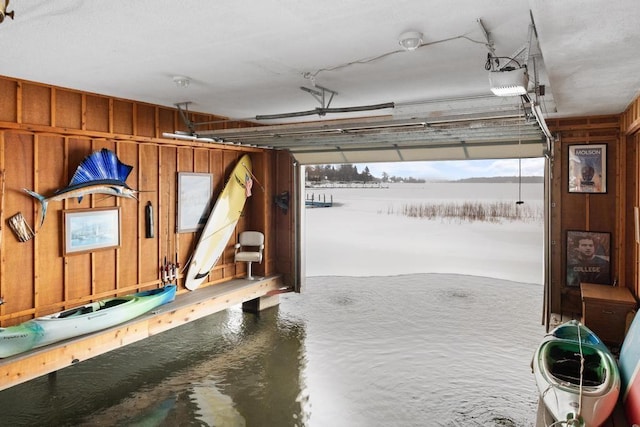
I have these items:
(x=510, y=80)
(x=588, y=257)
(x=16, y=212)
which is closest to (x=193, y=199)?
(x=16, y=212)

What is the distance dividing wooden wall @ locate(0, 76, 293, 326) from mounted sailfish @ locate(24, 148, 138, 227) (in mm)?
105

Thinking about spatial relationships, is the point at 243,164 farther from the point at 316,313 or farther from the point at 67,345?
the point at 67,345

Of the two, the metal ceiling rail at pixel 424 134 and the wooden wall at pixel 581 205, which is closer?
the metal ceiling rail at pixel 424 134

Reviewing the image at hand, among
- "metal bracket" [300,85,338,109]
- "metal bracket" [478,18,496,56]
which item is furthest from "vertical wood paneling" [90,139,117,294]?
"metal bracket" [478,18,496,56]

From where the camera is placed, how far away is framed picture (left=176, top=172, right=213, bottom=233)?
6398 millimetres

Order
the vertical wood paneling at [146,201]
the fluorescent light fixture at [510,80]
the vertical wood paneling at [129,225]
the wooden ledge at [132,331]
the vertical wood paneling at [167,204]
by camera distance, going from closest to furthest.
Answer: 1. the fluorescent light fixture at [510,80]
2. the wooden ledge at [132,331]
3. the vertical wood paneling at [129,225]
4. the vertical wood paneling at [146,201]
5. the vertical wood paneling at [167,204]

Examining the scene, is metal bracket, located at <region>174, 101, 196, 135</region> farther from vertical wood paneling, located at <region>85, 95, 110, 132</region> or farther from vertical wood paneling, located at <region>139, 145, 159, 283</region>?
vertical wood paneling, located at <region>85, 95, 110, 132</region>

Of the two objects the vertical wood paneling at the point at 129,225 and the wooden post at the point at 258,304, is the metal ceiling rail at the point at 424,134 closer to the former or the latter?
the vertical wood paneling at the point at 129,225

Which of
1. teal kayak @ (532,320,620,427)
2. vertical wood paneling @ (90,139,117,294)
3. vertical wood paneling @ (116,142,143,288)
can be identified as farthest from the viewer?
vertical wood paneling @ (116,142,143,288)

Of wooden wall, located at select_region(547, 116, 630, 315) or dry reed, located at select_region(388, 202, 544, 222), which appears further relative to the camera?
dry reed, located at select_region(388, 202, 544, 222)

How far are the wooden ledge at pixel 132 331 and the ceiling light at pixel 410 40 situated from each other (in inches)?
164

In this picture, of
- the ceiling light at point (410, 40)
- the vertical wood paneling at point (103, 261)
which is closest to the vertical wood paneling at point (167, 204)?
the vertical wood paneling at point (103, 261)

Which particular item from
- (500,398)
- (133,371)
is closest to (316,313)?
(133,371)

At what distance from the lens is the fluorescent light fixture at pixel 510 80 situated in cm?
276
